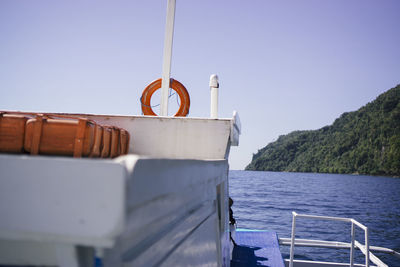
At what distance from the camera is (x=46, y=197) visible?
0.69 m

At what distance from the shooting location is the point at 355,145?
390 feet

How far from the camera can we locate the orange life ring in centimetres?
521

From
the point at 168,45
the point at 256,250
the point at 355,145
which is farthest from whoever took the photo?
the point at 355,145

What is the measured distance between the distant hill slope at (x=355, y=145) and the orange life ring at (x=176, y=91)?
11742 centimetres

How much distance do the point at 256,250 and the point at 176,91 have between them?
3.29 m

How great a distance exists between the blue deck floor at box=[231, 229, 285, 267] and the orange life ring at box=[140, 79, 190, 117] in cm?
257

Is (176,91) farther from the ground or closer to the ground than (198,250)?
farther from the ground

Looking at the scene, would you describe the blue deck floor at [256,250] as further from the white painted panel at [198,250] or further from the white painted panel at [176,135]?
the white painted panel at [198,250]

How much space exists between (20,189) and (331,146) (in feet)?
453

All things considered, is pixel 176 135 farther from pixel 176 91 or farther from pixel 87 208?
pixel 87 208

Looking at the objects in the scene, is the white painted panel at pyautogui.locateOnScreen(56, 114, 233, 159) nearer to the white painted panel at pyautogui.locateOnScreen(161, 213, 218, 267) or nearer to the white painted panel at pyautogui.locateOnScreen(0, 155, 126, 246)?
the white painted panel at pyautogui.locateOnScreen(161, 213, 218, 267)

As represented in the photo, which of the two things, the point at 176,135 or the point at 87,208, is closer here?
the point at 87,208

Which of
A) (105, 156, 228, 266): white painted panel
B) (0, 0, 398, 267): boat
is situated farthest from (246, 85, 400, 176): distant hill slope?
(0, 0, 398, 267): boat

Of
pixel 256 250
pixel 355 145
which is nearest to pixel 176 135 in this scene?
pixel 256 250
